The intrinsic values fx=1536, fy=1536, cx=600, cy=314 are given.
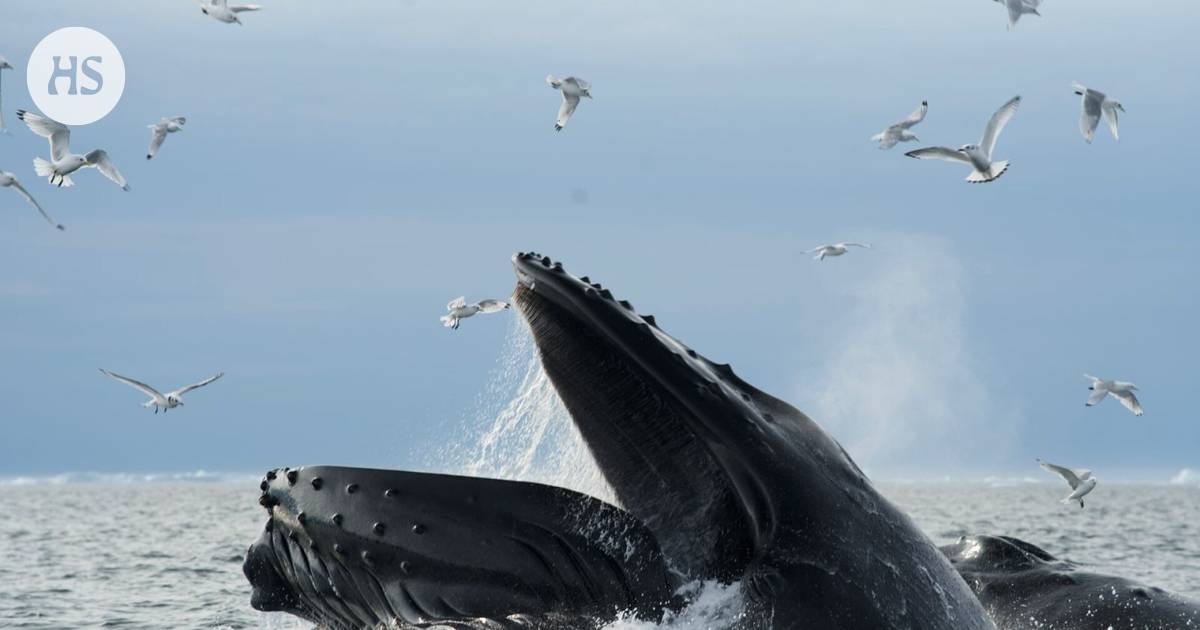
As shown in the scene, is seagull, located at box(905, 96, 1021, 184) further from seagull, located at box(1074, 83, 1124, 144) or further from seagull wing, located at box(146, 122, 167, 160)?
seagull wing, located at box(146, 122, 167, 160)

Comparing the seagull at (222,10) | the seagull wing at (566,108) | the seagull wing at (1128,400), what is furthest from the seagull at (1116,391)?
the seagull at (222,10)

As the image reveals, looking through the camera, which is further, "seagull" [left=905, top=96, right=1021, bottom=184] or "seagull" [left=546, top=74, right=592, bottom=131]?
"seagull" [left=546, top=74, right=592, bottom=131]

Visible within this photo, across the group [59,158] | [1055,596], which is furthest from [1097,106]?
[59,158]

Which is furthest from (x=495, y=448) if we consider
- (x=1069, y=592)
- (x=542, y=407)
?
(x=1069, y=592)

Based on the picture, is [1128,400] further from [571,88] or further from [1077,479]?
[571,88]

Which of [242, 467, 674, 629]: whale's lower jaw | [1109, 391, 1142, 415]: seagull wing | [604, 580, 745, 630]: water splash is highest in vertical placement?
[1109, 391, 1142, 415]: seagull wing

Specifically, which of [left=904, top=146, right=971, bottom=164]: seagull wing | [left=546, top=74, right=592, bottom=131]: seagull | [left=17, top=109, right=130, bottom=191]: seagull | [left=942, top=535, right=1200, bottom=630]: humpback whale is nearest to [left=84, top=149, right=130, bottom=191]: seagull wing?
[left=17, top=109, right=130, bottom=191]: seagull

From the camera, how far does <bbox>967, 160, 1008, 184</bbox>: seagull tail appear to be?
18969 millimetres

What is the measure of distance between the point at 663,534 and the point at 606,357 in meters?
0.70

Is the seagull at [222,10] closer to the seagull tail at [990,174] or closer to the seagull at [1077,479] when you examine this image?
the seagull tail at [990,174]

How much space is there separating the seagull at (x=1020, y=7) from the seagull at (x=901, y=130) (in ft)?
8.76

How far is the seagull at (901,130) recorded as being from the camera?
23.8 meters

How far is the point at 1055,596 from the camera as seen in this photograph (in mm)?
10273

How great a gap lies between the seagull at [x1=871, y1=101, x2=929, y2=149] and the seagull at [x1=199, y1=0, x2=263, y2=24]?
10293 millimetres
